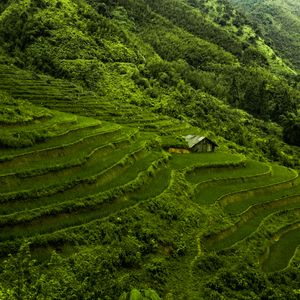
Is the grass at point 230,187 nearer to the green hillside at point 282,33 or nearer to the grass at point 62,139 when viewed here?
the grass at point 62,139

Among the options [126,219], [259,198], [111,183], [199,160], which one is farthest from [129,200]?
[199,160]

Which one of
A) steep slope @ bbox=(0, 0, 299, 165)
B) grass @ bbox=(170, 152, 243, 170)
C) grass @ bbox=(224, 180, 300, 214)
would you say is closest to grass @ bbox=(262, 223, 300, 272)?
grass @ bbox=(224, 180, 300, 214)

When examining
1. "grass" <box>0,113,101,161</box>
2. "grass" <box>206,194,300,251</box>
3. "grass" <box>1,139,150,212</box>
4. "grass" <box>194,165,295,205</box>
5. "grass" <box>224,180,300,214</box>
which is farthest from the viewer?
"grass" <box>194,165,295,205</box>

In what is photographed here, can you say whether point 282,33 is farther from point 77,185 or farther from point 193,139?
point 77,185

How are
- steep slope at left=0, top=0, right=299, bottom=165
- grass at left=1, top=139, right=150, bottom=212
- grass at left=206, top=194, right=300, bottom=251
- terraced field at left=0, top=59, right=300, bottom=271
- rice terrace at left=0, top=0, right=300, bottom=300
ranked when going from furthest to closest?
steep slope at left=0, top=0, right=299, bottom=165 → grass at left=206, top=194, right=300, bottom=251 → grass at left=1, top=139, right=150, bottom=212 → terraced field at left=0, top=59, right=300, bottom=271 → rice terrace at left=0, top=0, right=300, bottom=300

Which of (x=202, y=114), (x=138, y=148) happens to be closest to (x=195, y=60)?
(x=202, y=114)

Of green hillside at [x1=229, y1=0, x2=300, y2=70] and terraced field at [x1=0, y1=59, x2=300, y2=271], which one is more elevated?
terraced field at [x1=0, y1=59, x2=300, y2=271]

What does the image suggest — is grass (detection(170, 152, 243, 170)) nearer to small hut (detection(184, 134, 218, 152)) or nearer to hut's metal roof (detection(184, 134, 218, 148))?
small hut (detection(184, 134, 218, 152))
